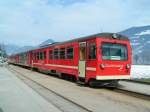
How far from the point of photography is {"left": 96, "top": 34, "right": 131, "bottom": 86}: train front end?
1658 cm

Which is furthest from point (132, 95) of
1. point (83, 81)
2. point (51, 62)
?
point (51, 62)

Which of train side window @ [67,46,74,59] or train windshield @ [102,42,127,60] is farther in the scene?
train side window @ [67,46,74,59]

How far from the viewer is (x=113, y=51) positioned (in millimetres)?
17141

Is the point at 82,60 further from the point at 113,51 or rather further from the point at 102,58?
the point at 113,51

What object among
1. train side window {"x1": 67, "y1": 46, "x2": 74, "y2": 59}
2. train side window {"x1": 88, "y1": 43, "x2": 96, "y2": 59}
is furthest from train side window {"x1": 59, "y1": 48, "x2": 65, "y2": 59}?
train side window {"x1": 88, "y1": 43, "x2": 96, "y2": 59}

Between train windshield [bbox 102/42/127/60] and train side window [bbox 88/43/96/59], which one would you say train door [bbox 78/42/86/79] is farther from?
train windshield [bbox 102/42/127/60]

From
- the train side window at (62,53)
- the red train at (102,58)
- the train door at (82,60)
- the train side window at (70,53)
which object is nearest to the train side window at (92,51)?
the red train at (102,58)

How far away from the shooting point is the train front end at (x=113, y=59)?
16578mm

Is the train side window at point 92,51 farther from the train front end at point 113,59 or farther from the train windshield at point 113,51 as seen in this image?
the train windshield at point 113,51

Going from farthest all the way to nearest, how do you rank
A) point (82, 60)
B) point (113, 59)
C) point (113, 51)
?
point (82, 60)
point (113, 51)
point (113, 59)

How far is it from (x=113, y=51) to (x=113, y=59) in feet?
1.55

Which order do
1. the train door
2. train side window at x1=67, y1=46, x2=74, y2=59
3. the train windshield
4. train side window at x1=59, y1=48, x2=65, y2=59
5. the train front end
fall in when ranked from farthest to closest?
train side window at x1=59, y1=48, x2=65, y2=59, train side window at x1=67, y1=46, x2=74, y2=59, the train door, the train windshield, the train front end

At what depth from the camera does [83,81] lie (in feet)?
61.6

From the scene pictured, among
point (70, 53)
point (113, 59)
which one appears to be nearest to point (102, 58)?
point (113, 59)
